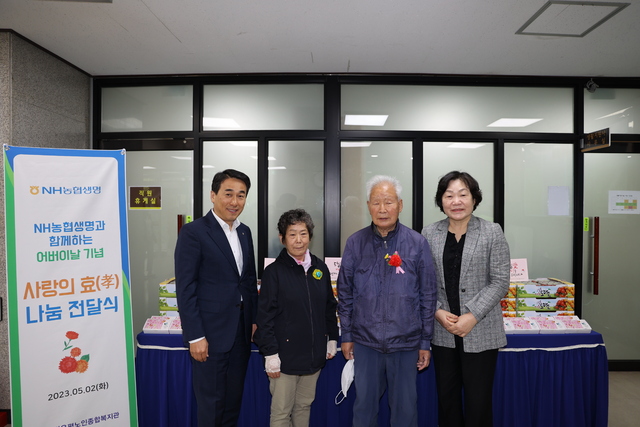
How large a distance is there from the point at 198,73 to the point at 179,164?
93 centimetres

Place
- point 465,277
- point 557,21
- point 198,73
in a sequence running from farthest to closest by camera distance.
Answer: point 198,73
point 557,21
point 465,277

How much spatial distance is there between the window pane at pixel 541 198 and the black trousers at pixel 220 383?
3.02 meters

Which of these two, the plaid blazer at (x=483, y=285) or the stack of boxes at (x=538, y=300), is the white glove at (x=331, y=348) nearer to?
the plaid blazer at (x=483, y=285)

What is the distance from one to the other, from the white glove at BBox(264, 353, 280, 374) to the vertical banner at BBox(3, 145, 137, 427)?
927 millimetres

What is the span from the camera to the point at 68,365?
1998 mm

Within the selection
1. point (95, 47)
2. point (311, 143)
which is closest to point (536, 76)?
point (311, 143)

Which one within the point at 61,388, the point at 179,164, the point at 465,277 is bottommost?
the point at 61,388

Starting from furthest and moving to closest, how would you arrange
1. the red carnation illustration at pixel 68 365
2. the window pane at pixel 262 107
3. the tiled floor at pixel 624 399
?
1. the window pane at pixel 262 107
2. the tiled floor at pixel 624 399
3. the red carnation illustration at pixel 68 365

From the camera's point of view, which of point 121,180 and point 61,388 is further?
point 121,180

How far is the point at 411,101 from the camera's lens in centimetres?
365

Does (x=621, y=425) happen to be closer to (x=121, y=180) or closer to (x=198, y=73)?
(x=121, y=180)

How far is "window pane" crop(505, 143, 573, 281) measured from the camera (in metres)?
3.68

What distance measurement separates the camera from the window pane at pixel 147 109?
144 inches

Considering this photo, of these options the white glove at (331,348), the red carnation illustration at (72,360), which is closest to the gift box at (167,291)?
the red carnation illustration at (72,360)
